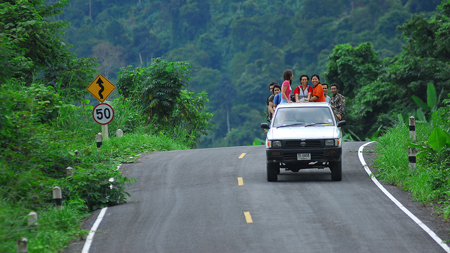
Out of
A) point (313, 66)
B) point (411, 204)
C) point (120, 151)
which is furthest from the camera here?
point (313, 66)

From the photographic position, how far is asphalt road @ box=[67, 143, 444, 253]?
8.88 m

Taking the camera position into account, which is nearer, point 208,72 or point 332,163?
point 332,163

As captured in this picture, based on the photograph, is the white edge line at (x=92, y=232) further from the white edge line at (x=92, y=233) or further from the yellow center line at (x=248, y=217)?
the yellow center line at (x=248, y=217)

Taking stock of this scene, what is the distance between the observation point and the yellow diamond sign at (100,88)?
18500mm

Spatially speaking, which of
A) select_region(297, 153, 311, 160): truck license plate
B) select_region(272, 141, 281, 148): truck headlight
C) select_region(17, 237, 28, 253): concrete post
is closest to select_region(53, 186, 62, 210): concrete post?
select_region(17, 237, 28, 253): concrete post

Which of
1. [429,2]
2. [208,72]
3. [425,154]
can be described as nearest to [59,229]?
[425,154]

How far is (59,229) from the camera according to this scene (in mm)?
10109

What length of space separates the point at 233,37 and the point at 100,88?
80831 millimetres

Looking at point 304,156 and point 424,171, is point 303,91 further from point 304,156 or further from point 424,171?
point 424,171

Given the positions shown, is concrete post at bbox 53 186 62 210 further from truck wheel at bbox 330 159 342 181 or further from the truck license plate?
truck wheel at bbox 330 159 342 181

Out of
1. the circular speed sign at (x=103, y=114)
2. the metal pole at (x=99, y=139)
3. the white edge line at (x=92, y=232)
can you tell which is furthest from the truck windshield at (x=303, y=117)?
the circular speed sign at (x=103, y=114)

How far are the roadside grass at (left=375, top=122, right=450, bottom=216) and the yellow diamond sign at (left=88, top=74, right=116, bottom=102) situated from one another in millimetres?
8289

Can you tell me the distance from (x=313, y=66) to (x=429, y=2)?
17173 mm

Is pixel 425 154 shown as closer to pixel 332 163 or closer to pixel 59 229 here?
pixel 332 163
